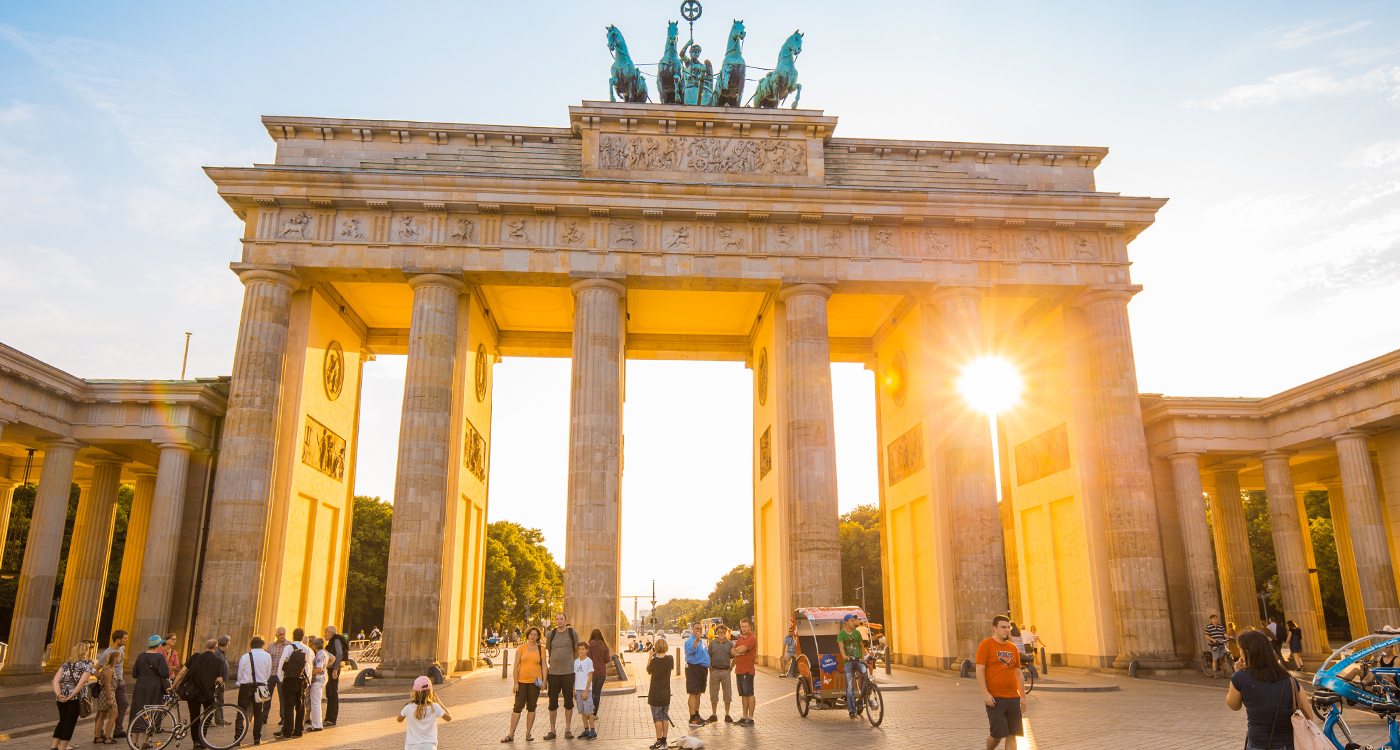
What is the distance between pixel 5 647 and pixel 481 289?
1664 cm

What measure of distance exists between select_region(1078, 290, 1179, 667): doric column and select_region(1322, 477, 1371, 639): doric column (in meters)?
9.82

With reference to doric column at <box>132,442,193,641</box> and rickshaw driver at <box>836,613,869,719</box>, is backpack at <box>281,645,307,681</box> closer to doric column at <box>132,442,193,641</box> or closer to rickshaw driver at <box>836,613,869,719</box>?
rickshaw driver at <box>836,613,869,719</box>

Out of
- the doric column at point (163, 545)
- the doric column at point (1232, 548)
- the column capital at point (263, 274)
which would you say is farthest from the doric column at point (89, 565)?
the doric column at point (1232, 548)

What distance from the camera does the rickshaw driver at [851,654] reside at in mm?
14844

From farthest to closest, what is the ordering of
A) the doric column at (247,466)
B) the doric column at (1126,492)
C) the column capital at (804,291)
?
1. the column capital at (804,291)
2. the doric column at (1126,492)
3. the doric column at (247,466)

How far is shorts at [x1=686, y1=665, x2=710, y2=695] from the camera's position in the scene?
1452cm

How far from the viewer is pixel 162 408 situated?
25312 mm

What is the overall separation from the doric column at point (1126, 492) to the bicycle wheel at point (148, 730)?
23900 millimetres

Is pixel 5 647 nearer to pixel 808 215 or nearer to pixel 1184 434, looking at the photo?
pixel 808 215

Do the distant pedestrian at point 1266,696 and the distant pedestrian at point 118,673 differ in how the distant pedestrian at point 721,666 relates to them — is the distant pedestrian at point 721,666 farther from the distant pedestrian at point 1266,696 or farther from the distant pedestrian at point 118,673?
the distant pedestrian at point 118,673

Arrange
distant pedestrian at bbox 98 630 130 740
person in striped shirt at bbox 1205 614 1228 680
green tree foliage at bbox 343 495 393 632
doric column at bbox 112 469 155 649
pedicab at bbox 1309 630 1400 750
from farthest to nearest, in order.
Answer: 1. green tree foliage at bbox 343 495 393 632
2. doric column at bbox 112 469 155 649
3. person in striped shirt at bbox 1205 614 1228 680
4. distant pedestrian at bbox 98 630 130 740
5. pedicab at bbox 1309 630 1400 750

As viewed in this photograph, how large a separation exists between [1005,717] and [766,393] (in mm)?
22034

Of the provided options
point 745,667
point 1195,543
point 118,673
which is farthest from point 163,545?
point 1195,543

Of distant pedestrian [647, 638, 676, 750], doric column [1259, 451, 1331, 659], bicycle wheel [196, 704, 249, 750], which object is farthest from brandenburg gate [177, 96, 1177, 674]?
distant pedestrian [647, 638, 676, 750]
